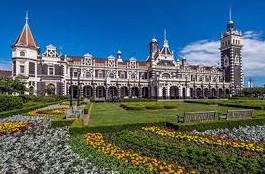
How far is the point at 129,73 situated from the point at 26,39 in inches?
1126

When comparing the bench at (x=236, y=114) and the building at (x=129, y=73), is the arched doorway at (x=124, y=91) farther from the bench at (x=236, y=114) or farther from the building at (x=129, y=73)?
the bench at (x=236, y=114)

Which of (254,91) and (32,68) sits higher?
(32,68)

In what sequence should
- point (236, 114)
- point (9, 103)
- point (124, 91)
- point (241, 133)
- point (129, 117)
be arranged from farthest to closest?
1. point (124, 91)
2. point (9, 103)
3. point (129, 117)
4. point (236, 114)
5. point (241, 133)

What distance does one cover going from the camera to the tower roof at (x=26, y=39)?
60791 mm

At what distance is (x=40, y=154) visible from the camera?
482 inches

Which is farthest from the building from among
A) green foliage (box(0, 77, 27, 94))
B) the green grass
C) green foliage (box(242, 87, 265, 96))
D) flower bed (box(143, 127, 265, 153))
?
flower bed (box(143, 127, 265, 153))

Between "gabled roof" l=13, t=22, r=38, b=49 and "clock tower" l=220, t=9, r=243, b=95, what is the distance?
2195 inches

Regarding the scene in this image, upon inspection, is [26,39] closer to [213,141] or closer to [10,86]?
[10,86]

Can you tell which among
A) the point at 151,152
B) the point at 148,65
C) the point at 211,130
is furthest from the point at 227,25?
the point at 151,152

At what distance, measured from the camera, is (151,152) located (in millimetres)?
11617

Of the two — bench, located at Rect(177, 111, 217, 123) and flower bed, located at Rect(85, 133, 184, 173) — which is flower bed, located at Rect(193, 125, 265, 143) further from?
flower bed, located at Rect(85, 133, 184, 173)

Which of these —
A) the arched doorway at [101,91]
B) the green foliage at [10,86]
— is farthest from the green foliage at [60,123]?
the arched doorway at [101,91]

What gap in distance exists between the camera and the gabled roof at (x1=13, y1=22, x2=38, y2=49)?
60.8 m

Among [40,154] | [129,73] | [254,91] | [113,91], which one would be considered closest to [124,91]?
[113,91]
